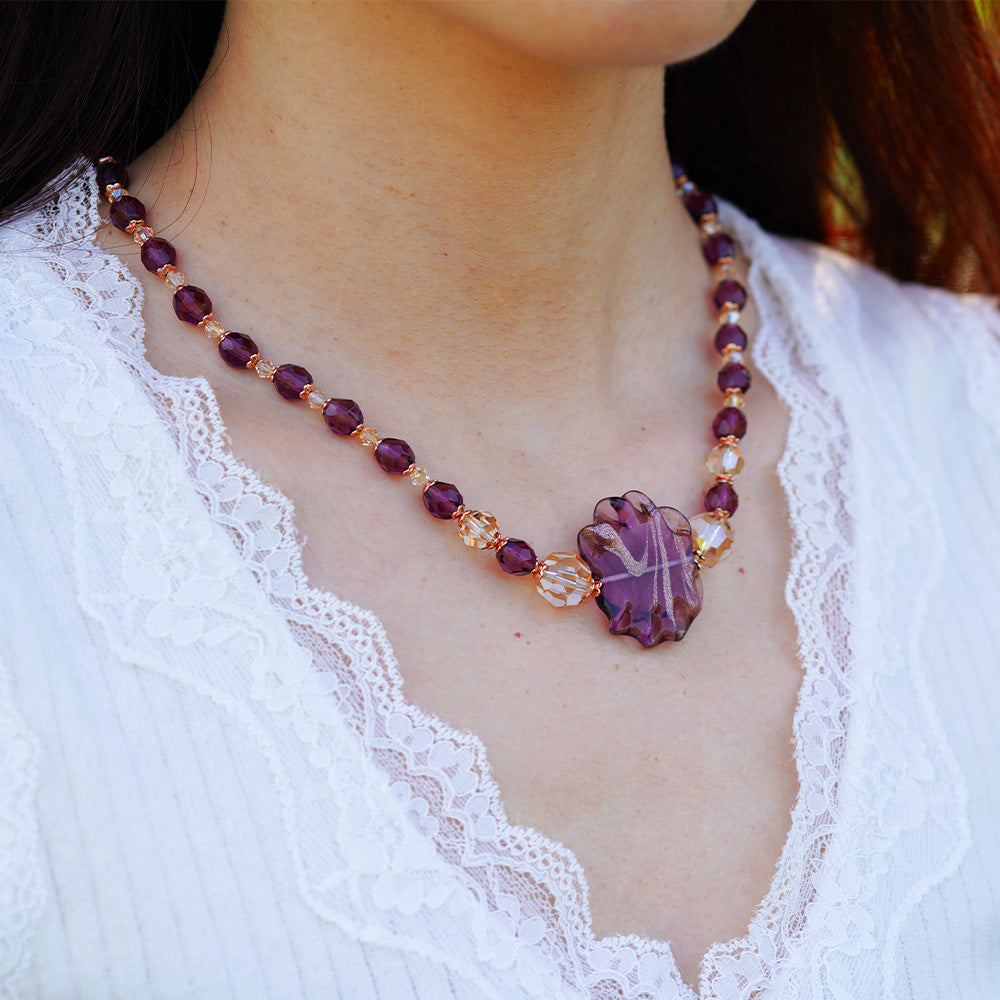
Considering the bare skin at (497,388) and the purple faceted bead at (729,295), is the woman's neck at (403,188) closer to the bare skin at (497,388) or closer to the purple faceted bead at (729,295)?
the bare skin at (497,388)

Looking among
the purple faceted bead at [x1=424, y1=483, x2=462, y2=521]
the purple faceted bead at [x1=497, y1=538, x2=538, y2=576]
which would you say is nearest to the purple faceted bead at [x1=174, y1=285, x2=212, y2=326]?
the purple faceted bead at [x1=424, y1=483, x2=462, y2=521]

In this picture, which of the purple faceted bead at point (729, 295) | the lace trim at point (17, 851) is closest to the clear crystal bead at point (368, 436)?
the lace trim at point (17, 851)

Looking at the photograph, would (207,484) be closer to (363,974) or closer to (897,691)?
(363,974)

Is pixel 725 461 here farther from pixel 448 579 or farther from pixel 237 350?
pixel 237 350

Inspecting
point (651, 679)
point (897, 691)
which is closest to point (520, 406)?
point (651, 679)

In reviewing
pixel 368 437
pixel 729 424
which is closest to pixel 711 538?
pixel 729 424

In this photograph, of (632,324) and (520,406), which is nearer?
(520,406)
